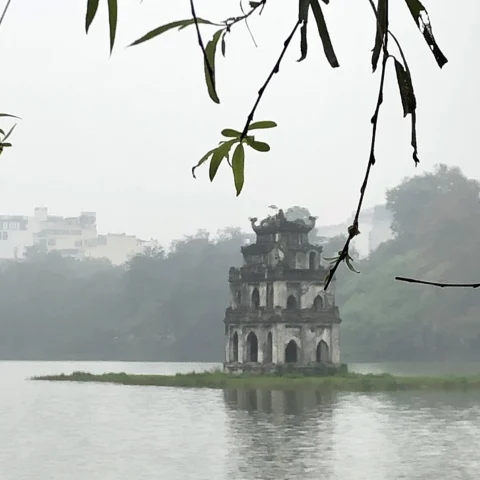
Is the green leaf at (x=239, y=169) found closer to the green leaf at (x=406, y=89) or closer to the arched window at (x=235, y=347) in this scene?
the green leaf at (x=406, y=89)

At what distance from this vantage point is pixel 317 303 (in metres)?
21.6

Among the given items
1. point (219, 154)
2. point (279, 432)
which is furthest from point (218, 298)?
point (219, 154)

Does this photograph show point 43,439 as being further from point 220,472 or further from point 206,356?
point 206,356

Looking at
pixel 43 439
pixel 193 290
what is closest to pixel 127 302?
pixel 193 290

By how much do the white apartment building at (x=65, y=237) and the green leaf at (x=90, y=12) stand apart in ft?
195

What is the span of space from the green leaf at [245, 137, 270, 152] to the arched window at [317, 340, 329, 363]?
21.0 meters

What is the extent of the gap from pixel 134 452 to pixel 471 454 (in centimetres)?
379

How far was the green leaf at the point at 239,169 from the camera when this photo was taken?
1.86ft

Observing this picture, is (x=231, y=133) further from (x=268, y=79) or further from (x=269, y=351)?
(x=269, y=351)

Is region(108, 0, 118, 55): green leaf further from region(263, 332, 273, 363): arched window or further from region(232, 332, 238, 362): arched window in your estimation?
region(232, 332, 238, 362): arched window

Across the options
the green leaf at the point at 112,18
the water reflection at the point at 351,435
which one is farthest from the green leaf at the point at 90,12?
the water reflection at the point at 351,435

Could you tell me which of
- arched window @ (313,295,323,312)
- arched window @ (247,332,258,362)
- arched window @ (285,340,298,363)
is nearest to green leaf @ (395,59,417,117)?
arched window @ (313,295,323,312)

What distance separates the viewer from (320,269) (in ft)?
70.4

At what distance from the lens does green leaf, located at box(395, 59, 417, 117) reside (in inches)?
22.4
